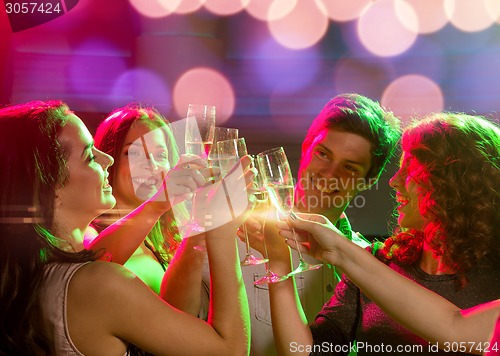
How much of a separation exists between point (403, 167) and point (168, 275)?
2.84 ft

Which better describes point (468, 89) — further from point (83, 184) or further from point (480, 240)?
point (83, 184)

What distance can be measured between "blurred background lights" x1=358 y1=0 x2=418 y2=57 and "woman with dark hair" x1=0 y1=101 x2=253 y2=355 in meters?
4.23

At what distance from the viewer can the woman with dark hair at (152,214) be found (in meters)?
1.88

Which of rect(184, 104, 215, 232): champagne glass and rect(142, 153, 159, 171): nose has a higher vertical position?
rect(184, 104, 215, 232): champagne glass

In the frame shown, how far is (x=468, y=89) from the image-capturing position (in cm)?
528

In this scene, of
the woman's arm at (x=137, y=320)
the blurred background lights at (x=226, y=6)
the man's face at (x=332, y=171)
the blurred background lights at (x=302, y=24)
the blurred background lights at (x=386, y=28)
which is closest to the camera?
A: the woman's arm at (x=137, y=320)

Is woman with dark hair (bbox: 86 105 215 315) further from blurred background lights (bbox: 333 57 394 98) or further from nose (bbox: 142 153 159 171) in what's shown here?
blurred background lights (bbox: 333 57 394 98)

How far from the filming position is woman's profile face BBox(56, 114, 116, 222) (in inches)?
64.1

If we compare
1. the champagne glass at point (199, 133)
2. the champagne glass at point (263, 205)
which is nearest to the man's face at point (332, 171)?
the champagne glass at point (263, 205)

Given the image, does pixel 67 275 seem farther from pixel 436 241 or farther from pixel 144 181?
pixel 436 241

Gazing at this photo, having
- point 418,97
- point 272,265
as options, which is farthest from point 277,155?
point 418,97

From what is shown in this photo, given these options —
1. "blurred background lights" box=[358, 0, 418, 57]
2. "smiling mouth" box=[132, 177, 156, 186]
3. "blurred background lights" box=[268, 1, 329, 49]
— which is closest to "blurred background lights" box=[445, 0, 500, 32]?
"blurred background lights" box=[358, 0, 418, 57]

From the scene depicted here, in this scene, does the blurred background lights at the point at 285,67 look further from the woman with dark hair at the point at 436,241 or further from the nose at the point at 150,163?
the woman with dark hair at the point at 436,241

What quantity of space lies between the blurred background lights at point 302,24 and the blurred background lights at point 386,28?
376 mm
